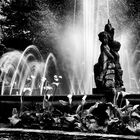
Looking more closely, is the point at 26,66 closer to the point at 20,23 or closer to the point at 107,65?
the point at 20,23

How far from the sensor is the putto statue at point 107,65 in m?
7.73

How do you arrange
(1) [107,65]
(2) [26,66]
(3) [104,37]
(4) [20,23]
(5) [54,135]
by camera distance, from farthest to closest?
(4) [20,23] → (2) [26,66] → (3) [104,37] → (1) [107,65] → (5) [54,135]

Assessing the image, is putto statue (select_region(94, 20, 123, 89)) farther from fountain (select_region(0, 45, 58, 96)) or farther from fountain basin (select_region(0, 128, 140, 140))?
fountain (select_region(0, 45, 58, 96))

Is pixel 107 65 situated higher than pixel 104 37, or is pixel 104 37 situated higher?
pixel 104 37

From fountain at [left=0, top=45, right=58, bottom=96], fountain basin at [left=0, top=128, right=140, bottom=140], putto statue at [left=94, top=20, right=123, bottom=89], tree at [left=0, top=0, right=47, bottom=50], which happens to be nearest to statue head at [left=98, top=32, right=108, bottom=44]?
putto statue at [left=94, top=20, right=123, bottom=89]

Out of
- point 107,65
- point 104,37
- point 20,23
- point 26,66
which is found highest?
point 20,23

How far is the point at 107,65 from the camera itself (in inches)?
309

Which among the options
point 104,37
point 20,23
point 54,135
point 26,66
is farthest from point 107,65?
point 20,23

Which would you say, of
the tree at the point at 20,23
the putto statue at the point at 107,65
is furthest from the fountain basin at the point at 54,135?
the tree at the point at 20,23

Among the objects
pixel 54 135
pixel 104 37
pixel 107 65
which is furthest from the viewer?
pixel 104 37

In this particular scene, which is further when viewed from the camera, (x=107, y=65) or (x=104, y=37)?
(x=104, y=37)

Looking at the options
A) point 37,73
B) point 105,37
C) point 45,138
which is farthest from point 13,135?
point 37,73

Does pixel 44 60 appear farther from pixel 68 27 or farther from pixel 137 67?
pixel 137 67

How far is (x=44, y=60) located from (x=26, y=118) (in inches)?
887
